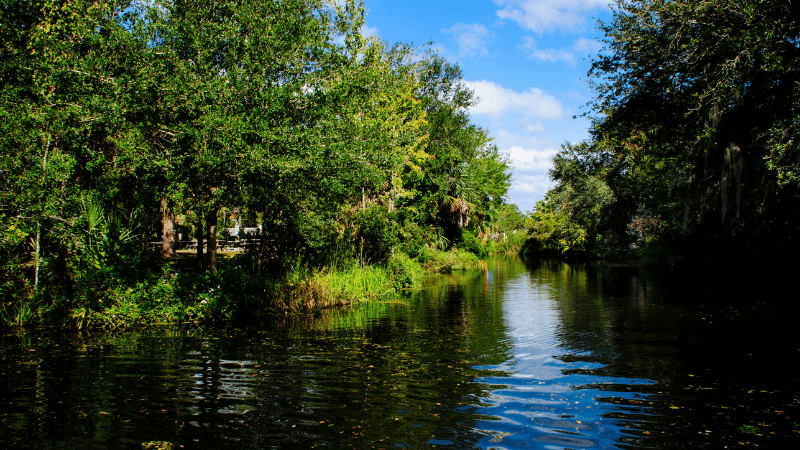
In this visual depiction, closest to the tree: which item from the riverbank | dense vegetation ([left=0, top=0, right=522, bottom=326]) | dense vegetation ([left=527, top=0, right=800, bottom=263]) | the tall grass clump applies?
dense vegetation ([left=527, top=0, right=800, bottom=263])

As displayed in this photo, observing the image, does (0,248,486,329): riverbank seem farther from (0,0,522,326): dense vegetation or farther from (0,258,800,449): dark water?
(0,258,800,449): dark water

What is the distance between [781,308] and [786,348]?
571 centimetres

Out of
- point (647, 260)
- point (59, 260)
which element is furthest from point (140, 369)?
point (647, 260)

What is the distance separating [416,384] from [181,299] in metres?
7.62

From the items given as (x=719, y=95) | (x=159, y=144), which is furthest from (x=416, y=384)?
(x=719, y=95)

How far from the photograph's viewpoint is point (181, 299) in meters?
12.8

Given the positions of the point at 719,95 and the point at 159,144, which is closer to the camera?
the point at 159,144

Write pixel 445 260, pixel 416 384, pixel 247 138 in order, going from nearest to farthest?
1. pixel 416 384
2. pixel 247 138
3. pixel 445 260

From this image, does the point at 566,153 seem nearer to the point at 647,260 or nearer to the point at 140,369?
the point at 647,260

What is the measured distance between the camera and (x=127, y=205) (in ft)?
45.7

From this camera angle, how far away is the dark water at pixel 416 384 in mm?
5562

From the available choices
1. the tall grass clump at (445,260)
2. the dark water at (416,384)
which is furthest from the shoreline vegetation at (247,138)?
the tall grass clump at (445,260)

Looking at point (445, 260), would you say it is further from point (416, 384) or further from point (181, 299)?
point (416, 384)

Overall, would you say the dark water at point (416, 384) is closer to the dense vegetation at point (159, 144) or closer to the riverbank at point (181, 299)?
the riverbank at point (181, 299)
